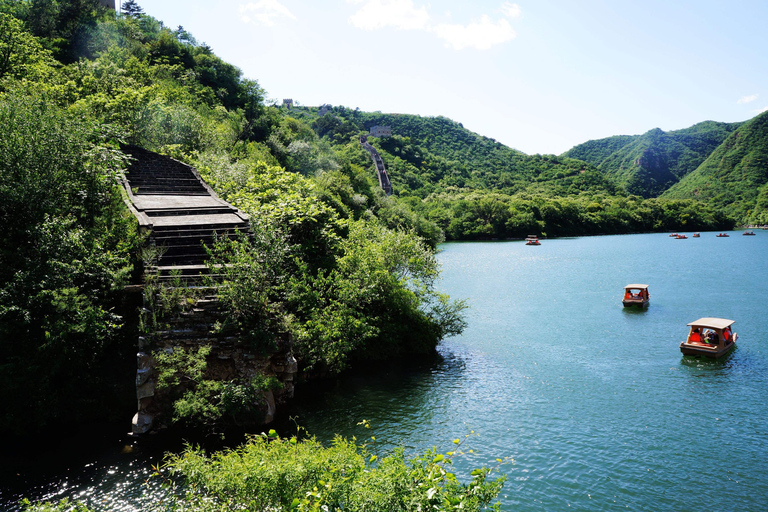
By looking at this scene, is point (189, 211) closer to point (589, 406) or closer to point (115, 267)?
point (115, 267)

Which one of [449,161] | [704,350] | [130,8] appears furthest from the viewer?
[449,161]

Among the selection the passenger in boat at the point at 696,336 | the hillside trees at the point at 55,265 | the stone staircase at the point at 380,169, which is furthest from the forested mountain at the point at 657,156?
the hillside trees at the point at 55,265

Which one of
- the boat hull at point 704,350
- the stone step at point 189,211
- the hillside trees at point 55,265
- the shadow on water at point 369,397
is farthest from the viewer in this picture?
the boat hull at point 704,350

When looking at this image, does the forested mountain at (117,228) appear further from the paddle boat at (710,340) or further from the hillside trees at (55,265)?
the paddle boat at (710,340)

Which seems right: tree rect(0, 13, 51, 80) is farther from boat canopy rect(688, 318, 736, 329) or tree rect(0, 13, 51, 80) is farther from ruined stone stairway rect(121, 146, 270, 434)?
boat canopy rect(688, 318, 736, 329)

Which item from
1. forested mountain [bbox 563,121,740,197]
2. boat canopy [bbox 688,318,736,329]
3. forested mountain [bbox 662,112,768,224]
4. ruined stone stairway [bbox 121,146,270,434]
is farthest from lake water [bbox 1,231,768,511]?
forested mountain [bbox 563,121,740,197]

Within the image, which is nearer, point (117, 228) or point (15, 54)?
point (117, 228)

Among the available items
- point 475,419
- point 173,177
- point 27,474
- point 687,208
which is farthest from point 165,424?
point 687,208

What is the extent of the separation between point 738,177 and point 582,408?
15790cm

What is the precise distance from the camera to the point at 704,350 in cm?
2197

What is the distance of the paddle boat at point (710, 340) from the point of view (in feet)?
72.3

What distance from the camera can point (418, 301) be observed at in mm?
21812

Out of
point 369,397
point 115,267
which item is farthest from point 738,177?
point 115,267

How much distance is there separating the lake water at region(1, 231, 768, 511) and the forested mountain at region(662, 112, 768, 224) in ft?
391
